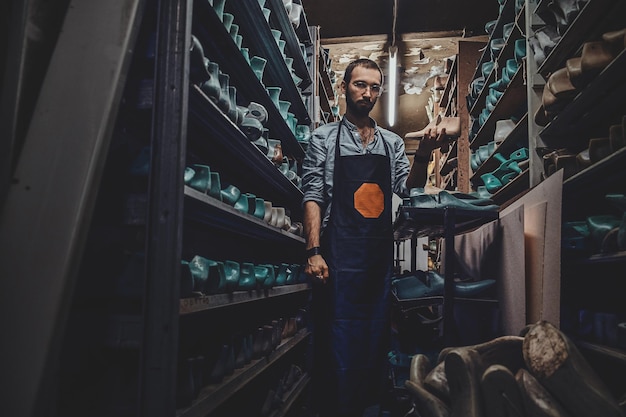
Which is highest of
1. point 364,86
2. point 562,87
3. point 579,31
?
point 579,31

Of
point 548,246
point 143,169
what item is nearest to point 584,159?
point 548,246

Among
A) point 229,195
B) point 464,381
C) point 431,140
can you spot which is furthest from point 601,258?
point 229,195

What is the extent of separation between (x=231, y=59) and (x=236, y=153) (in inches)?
17.0

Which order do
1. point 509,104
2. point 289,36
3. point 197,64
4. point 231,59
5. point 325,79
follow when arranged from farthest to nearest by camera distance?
point 325,79 → point 509,104 → point 289,36 → point 231,59 → point 197,64

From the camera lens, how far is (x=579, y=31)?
2.16 m

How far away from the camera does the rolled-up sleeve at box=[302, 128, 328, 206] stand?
2.43 meters

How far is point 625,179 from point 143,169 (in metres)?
1.92

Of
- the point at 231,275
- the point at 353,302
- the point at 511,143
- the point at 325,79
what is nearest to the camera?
the point at 231,275

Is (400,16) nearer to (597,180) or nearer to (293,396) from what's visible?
(597,180)

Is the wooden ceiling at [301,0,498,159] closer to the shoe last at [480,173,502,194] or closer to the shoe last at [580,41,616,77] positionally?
the shoe last at [480,173,502,194]

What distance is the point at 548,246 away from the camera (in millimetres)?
2047

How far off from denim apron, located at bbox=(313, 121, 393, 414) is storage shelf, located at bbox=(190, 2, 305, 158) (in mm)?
646

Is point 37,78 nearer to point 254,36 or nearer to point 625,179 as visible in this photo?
point 254,36

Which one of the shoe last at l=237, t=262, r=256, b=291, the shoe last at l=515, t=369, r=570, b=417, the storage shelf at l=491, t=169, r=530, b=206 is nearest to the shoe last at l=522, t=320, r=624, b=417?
the shoe last at l=515, t=369, r=570, b=417
